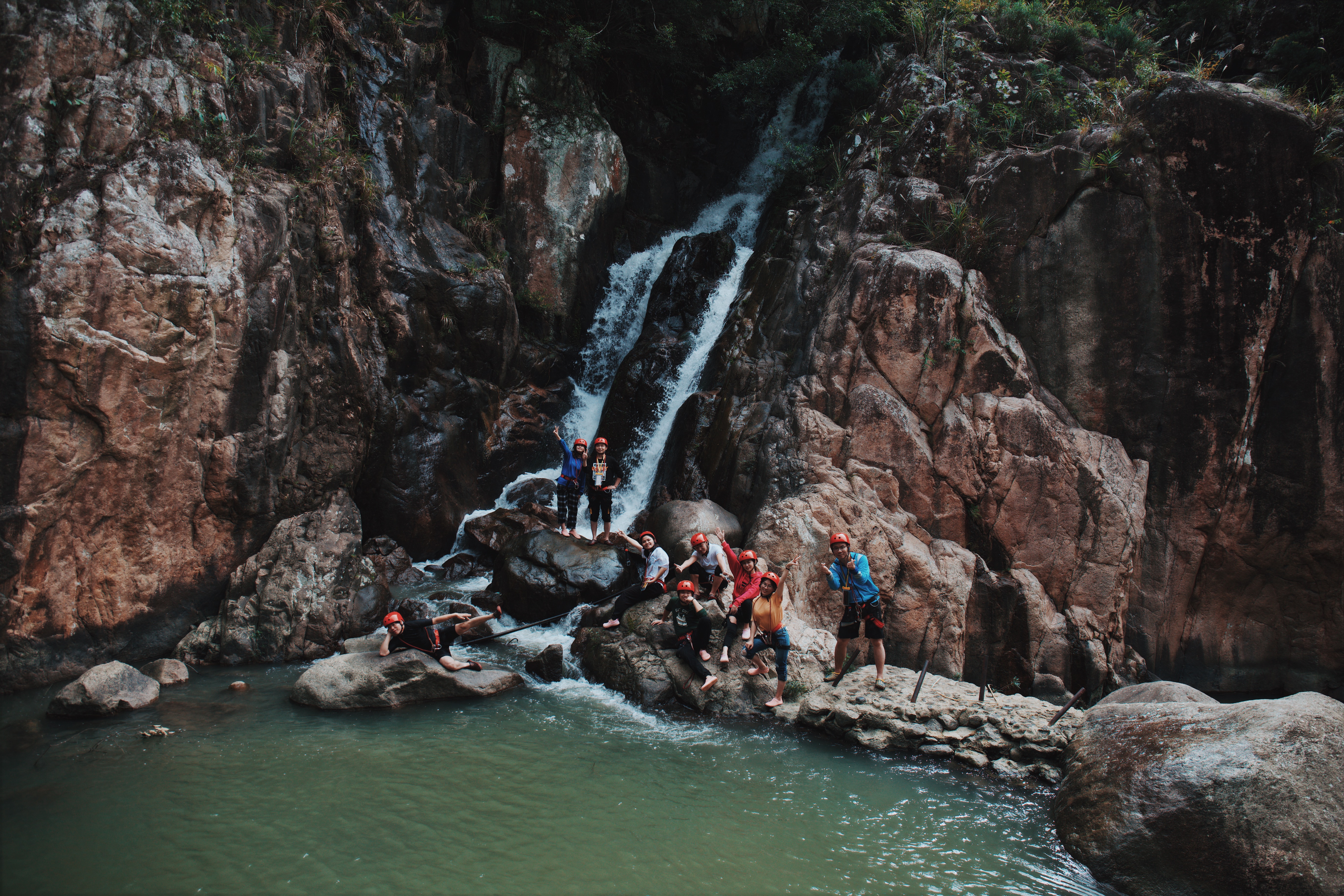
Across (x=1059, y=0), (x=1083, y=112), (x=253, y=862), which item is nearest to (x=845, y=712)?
(x=253, y=862)

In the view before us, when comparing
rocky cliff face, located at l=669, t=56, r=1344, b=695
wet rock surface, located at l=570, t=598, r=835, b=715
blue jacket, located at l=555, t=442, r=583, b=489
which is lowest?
wet rock surface, located at l=570, t=598, r=835, b=715

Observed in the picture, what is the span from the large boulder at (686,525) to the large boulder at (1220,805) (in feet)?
20.1

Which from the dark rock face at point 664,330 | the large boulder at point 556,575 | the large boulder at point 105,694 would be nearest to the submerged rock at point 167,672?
the large boulder at point 105,694

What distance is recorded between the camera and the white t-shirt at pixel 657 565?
1046 cm

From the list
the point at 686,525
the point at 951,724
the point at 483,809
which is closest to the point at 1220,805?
the point at 951,724

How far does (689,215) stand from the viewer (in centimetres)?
2211

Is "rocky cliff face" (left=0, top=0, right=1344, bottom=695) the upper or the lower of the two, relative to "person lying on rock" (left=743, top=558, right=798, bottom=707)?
upper

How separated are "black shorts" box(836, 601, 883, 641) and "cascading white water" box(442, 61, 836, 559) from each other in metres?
6.82

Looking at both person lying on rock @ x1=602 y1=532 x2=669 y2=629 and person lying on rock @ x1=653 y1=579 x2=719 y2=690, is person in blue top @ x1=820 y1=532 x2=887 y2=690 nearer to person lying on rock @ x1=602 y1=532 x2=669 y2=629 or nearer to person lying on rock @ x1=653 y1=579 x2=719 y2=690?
person lying on rock @ x1=653 y1=579 x2=719 y2=690

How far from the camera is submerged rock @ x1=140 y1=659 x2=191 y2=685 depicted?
8.78 metres

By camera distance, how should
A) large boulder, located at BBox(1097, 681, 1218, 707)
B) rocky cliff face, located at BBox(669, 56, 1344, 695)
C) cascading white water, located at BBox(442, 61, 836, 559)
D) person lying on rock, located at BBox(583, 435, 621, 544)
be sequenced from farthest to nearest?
cascading white water, located at BBox(442, 61, 836, 559) < person lying on rock, located at BBox(583, 435, 621, 544) < rocky cliff face, located at BBox(669, 56, 1344, 695) < large boulder, located at BBox(1097, 681, 1218, 707)

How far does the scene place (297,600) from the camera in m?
10.3

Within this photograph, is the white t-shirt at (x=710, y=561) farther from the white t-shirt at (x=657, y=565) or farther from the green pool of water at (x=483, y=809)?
the green pool of water at (x=483, y=809)

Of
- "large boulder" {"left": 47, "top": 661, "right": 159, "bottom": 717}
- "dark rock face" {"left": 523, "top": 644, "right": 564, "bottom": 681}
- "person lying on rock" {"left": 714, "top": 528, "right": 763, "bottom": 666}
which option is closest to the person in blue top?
"person lying on rock" {"left": 714, "top": 528, "right": 763, "bottom": 666}
